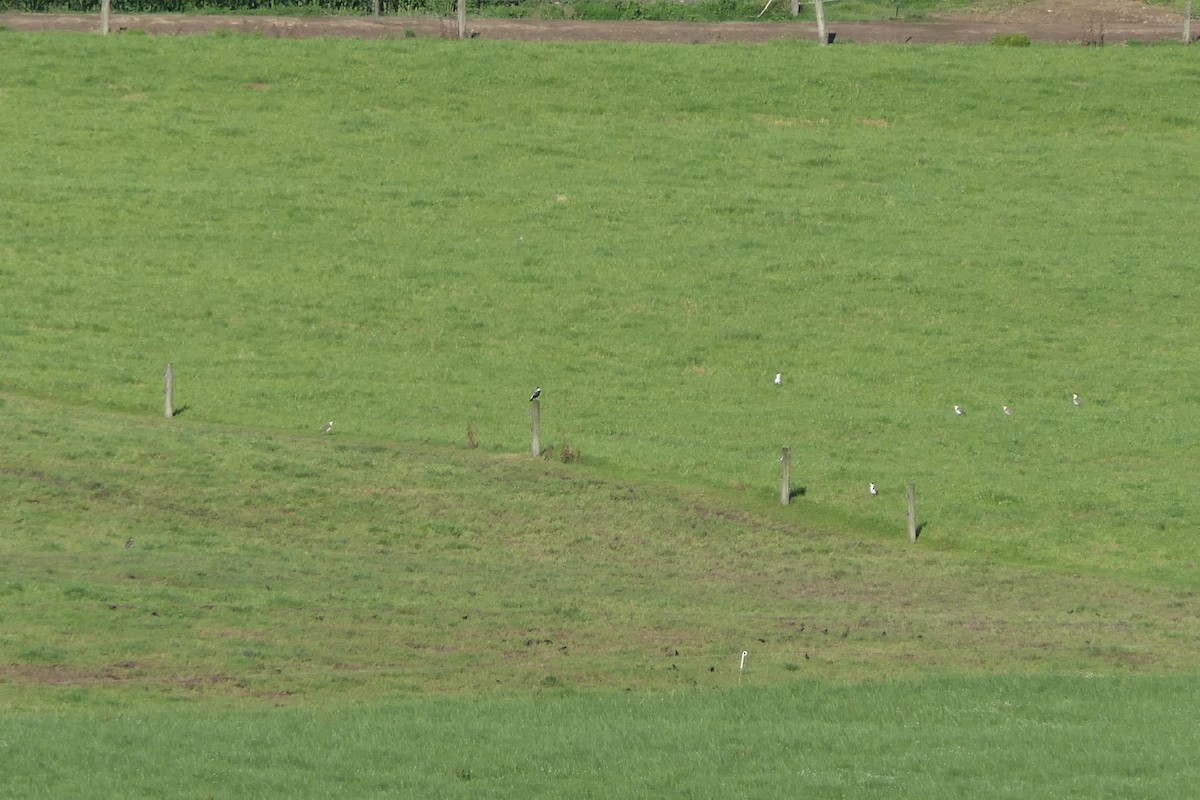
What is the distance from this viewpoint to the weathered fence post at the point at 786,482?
3341 centimetres

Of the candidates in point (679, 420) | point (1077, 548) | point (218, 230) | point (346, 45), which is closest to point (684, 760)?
point (1077, 548)

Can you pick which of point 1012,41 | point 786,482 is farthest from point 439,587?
point 1012,41

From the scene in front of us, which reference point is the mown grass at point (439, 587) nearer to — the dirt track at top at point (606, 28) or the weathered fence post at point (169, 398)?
the weathered fence post at point (169, 398)

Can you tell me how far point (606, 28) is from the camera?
69062 mm

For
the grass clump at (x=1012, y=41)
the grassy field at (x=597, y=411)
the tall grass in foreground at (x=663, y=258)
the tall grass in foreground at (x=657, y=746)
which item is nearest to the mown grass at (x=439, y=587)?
the grassy field at (x=597, y=411)

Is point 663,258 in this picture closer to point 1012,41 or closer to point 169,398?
point 169,398

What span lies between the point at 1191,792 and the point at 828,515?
14.5 meters

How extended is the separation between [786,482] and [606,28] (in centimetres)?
3891

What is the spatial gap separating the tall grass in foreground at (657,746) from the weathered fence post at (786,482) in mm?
9949

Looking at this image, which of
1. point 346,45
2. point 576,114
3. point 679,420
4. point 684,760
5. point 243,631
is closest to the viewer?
point 684,760

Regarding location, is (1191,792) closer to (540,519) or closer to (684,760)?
(684,760)

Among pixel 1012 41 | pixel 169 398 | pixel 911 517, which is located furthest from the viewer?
pixel 1012 41

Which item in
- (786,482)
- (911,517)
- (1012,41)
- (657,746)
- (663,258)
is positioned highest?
(1012,41)

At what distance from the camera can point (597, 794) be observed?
19.6 m
